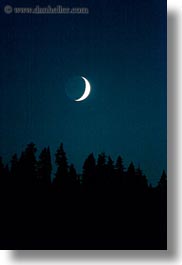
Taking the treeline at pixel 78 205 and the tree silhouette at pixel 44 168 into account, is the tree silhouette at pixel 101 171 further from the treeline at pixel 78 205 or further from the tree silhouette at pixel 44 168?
the tree silhouette at pixel 44 168

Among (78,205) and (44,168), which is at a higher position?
(44,168)

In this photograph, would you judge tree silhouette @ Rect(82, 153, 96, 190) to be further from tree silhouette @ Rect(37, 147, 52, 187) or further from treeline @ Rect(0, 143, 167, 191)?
tree silhouette @ Rect(37, 147, 52, 187)

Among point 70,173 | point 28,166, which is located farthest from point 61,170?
point 28,166

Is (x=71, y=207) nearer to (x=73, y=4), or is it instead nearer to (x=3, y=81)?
(x=3, y=81)

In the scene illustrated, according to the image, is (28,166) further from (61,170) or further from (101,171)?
(101,171)

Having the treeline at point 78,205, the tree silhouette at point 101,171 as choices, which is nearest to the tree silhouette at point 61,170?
the treeline at point 78,205

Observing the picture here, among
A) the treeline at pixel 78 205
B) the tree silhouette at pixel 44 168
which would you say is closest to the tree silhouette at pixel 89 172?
the treeline at pixel 78 205

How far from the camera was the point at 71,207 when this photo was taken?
5.24 ft

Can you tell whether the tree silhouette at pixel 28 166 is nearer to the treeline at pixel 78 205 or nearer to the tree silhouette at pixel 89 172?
the treeline at pixel 78 205

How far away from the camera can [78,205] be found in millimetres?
1603

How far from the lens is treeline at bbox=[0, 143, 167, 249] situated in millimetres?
1578

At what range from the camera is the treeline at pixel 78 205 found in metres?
1.58

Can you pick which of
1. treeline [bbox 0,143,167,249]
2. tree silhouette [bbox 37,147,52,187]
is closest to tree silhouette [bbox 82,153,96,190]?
treeline [bbox 0,143,167,249]

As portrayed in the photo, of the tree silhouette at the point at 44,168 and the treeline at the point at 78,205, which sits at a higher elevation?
the tree silhouette at the point at 44,168
